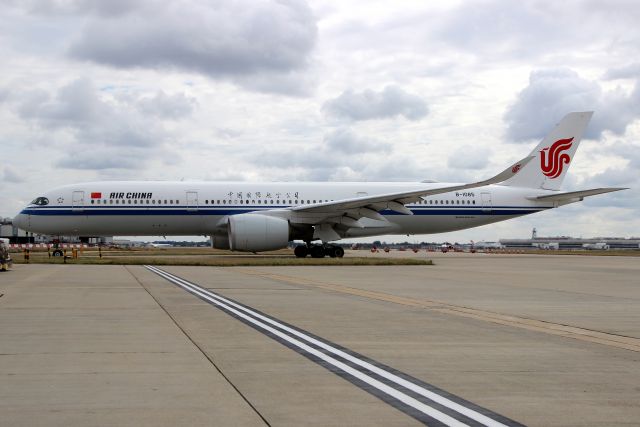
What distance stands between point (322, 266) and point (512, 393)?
22.4 meters

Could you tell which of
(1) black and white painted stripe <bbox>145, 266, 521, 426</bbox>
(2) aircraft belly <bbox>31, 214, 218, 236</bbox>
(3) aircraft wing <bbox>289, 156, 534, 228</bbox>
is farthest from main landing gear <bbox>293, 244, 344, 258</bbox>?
(1) black and white painted stripe <bbox>145, 266, 521, 426</bbox>

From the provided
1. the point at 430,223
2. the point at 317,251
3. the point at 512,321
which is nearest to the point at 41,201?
the point at 317,251

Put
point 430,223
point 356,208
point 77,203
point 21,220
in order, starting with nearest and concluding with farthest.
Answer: point 356,208 → point 77,203 → point 21,220 → point 430,223

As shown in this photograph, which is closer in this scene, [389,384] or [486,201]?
[389,384]

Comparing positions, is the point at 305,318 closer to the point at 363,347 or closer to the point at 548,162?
the point at 363,347

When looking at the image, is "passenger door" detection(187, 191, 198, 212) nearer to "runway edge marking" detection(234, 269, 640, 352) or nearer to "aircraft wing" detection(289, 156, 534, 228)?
"aircraft wing" detection(289, 156, 534, 228)

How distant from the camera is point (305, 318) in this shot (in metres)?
→ 10.8

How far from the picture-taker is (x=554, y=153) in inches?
1566

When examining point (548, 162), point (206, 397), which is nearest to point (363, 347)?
point (206, 397)

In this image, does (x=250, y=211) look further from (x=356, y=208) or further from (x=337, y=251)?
(x=356, y=208)

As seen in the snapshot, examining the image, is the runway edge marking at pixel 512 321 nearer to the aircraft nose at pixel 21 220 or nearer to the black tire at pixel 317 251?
the black tire at pixel 317 251

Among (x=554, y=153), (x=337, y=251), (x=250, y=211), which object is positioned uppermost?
(x=554, y=153)

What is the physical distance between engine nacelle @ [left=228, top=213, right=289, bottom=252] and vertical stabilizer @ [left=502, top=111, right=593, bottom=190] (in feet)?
46.8

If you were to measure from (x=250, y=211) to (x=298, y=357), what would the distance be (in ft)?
93.3
